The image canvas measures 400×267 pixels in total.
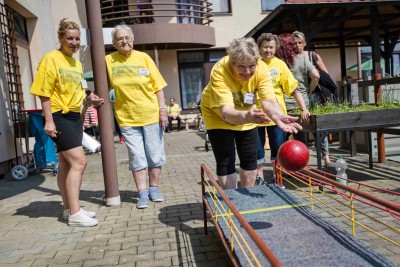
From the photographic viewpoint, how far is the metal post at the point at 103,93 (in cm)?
469

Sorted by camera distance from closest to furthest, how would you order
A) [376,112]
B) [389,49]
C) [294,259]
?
[294,259] < [376,112] < [389,49]

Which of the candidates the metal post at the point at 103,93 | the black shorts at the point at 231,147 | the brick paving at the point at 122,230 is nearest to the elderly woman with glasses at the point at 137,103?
the metal post at the point at 103,93

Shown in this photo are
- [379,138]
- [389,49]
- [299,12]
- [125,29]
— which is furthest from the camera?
[389,49]

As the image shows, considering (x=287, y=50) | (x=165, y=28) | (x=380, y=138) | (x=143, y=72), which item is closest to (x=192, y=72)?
(x=165, y=28)

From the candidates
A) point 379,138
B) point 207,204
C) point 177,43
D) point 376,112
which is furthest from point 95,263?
point 177,43

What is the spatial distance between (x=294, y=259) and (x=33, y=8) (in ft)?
33.7

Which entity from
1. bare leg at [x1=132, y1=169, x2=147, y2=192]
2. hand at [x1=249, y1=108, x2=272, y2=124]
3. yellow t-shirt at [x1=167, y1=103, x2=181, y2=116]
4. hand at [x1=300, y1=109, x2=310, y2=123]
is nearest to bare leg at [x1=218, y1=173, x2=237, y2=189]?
hand at [x1=249, y1=108, x2=272, y2=124]

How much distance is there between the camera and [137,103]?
4.59 metres

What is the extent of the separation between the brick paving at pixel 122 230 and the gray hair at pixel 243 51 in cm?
162

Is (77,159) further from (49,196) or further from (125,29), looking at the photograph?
(49,196)

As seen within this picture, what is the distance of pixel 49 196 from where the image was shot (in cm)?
573

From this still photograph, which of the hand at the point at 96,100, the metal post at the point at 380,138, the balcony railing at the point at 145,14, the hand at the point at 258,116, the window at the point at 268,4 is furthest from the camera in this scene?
the window at the point at 268,4

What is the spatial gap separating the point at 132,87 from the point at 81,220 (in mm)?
1621

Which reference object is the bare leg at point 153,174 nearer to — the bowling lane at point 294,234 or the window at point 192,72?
the bowling lane at point 294,234
